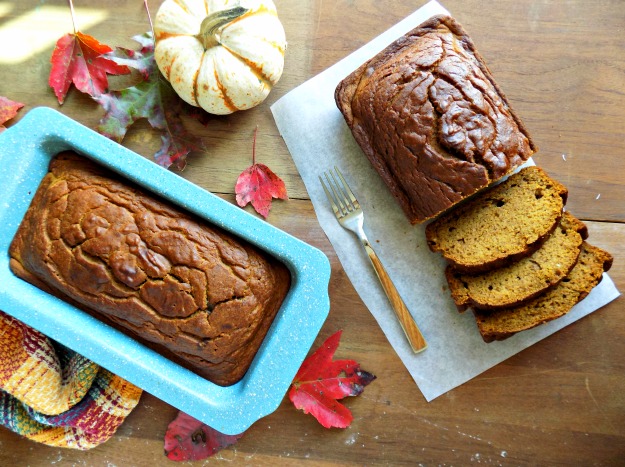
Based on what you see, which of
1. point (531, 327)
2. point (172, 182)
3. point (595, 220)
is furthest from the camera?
point (595, 220)

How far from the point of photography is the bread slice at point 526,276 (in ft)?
6.22

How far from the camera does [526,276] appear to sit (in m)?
1.93

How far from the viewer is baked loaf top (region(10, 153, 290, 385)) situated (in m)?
1.61

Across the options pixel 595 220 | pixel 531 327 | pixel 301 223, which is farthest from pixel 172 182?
pixel 595 220

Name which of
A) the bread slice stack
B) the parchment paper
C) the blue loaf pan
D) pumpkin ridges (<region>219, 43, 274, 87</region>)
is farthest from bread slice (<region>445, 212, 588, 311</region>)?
pumpkin ridges (<region>219, 43, 274, 87</region>)

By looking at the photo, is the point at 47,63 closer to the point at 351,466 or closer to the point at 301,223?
the point at 301,223

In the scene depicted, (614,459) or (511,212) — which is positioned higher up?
(511,212)

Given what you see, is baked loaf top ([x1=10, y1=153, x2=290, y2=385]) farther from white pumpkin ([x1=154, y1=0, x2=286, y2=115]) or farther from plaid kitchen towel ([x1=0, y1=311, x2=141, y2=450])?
white pumpkin ([x1=154, y1=0, x2=286, y2=115])

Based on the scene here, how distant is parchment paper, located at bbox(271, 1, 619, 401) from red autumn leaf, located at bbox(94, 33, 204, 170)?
391mm

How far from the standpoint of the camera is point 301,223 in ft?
6.66

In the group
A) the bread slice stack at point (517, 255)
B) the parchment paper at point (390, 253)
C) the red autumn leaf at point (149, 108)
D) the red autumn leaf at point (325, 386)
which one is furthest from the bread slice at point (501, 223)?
the red autumn leaf at point (149, 108)

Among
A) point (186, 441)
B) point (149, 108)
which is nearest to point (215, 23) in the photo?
point (149, 108)

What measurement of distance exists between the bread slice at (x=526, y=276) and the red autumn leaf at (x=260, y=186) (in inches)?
29.6

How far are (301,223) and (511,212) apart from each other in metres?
0.80
